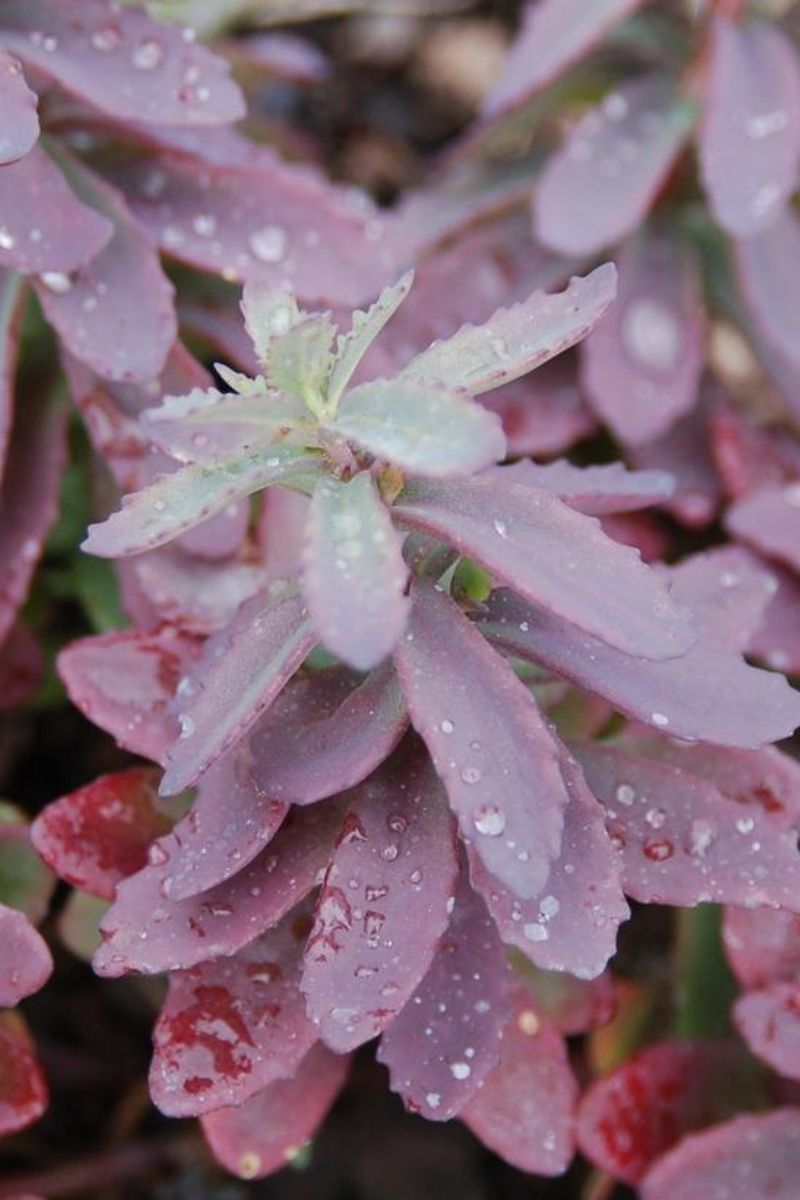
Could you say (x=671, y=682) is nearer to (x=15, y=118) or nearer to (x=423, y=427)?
(x=423, y=427)

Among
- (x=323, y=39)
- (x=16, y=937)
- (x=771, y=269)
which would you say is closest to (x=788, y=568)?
(x=771, y=269)

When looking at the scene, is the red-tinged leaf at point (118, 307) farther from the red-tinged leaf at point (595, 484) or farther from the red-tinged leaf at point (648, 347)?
the red-tinged leaf at point (648, 347)

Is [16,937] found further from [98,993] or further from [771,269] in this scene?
[771,269]

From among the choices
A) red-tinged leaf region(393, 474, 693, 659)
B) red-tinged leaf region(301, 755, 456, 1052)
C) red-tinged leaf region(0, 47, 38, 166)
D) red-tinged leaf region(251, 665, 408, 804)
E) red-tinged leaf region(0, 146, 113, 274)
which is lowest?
red-tinged leaf region(301, 755, 456, 1052)

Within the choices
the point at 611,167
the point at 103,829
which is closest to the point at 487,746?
the point at 103,829

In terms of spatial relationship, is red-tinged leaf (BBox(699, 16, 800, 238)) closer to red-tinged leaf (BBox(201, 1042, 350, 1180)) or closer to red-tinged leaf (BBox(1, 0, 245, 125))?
red-tinged leaf (BBox(1, 0, 245, 125))

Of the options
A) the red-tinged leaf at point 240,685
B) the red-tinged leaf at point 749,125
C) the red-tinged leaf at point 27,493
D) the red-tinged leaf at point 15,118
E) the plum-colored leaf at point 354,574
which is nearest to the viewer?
the plum-colored leaf at point 354,574

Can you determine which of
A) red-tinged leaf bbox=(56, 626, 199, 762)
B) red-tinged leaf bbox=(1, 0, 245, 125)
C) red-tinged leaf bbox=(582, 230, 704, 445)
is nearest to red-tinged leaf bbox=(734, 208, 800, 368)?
red-tinged leaf bbox=(582, 230, 704, 445)

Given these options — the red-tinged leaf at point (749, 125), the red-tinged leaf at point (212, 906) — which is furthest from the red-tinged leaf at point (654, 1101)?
the red-tinged leaf at point (749, 125)
